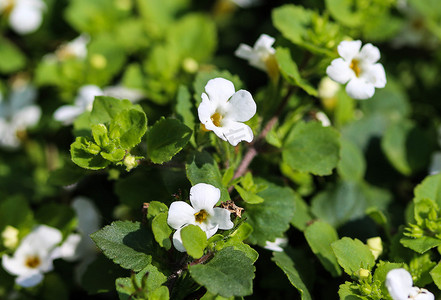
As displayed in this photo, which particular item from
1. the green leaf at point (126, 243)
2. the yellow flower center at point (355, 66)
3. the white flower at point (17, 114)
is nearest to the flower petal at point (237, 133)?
the green leaf at point (126, 243)

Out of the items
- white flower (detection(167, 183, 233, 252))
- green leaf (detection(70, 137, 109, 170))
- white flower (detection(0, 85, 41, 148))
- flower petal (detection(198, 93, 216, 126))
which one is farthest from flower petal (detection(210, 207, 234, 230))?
white flower (detection(0, 85, 41, 148))

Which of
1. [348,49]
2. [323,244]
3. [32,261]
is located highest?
[348,49]

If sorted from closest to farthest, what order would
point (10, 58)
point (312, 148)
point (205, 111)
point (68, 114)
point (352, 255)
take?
point (205, 111)
point (352, 255)
point (312, 148)
point (68, 114)
point (10, 58)

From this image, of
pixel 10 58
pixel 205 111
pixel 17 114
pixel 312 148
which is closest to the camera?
pixel 205 111

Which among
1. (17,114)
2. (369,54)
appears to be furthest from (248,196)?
(17,114)

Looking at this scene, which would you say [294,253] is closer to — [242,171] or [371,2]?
[242,171]

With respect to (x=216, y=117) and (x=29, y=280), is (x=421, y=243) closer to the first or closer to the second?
(x=216, y=117)
